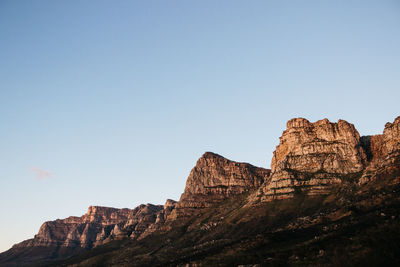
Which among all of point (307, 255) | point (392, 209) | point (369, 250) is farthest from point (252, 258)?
point (392, 209)

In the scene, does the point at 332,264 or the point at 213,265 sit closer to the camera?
the point at 332,264

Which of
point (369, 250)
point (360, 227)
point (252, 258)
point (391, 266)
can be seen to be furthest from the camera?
point (252, 258)

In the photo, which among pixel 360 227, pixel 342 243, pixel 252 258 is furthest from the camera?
pixel 252 258

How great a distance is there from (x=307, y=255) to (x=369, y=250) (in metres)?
26.4

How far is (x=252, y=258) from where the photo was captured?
185000mm

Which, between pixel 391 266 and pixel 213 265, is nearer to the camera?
pixel 391 266

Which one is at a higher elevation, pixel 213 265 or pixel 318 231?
pixel 318 231

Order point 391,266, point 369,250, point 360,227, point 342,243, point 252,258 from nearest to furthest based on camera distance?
1. point 391,266
2. point 369,250
3. point 342,243
4. point 360,227
5. point 252,258

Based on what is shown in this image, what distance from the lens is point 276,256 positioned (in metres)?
173

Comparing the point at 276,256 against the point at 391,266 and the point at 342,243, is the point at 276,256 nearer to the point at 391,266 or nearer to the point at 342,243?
the point at 342,243

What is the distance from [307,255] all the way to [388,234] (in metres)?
33.1

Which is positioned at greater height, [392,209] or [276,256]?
[392,209]

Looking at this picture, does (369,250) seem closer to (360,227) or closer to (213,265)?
(360,227)

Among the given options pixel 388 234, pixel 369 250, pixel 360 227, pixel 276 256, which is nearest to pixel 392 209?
pixel 360 227
